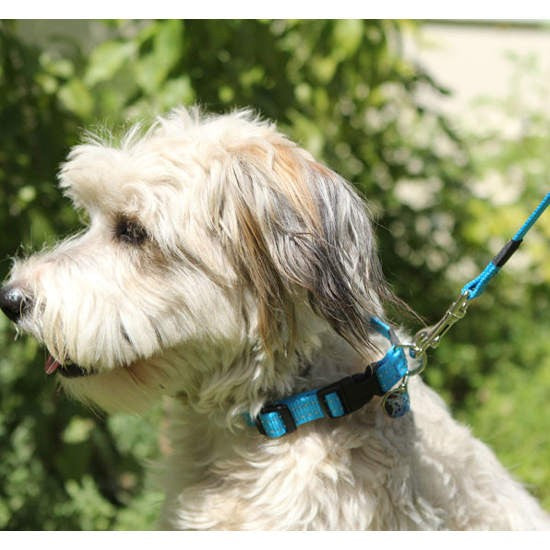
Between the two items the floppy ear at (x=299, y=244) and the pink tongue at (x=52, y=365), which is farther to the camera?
the pink tongue at (x=52, y=365)

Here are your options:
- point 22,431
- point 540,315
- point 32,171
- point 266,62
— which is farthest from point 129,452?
point 540,315

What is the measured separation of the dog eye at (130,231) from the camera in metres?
2.06

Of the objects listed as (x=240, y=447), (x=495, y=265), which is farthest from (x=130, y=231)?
(x=495, y=265)

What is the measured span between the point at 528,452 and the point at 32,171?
2.61 meters

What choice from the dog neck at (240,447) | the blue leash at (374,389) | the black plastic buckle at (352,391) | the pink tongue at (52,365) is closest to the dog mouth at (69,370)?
the pink tongue at (52,365)

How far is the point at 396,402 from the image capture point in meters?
2.06

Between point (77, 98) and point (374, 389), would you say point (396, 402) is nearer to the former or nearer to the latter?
point (374, 389)

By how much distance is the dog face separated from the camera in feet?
6.47

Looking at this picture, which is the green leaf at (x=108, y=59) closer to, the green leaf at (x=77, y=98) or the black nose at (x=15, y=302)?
the green leaf at (x=77, y=98)

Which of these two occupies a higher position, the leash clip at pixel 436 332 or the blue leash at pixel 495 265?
the blue leash at pixel 495 265

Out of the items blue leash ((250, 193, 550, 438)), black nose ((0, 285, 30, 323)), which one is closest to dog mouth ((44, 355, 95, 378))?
black nose ((0, 285, 30, 323))

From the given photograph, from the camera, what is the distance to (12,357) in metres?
3.79

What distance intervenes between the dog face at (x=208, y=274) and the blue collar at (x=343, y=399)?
0.22 feet

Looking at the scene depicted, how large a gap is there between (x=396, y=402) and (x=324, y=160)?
78.3 inches
